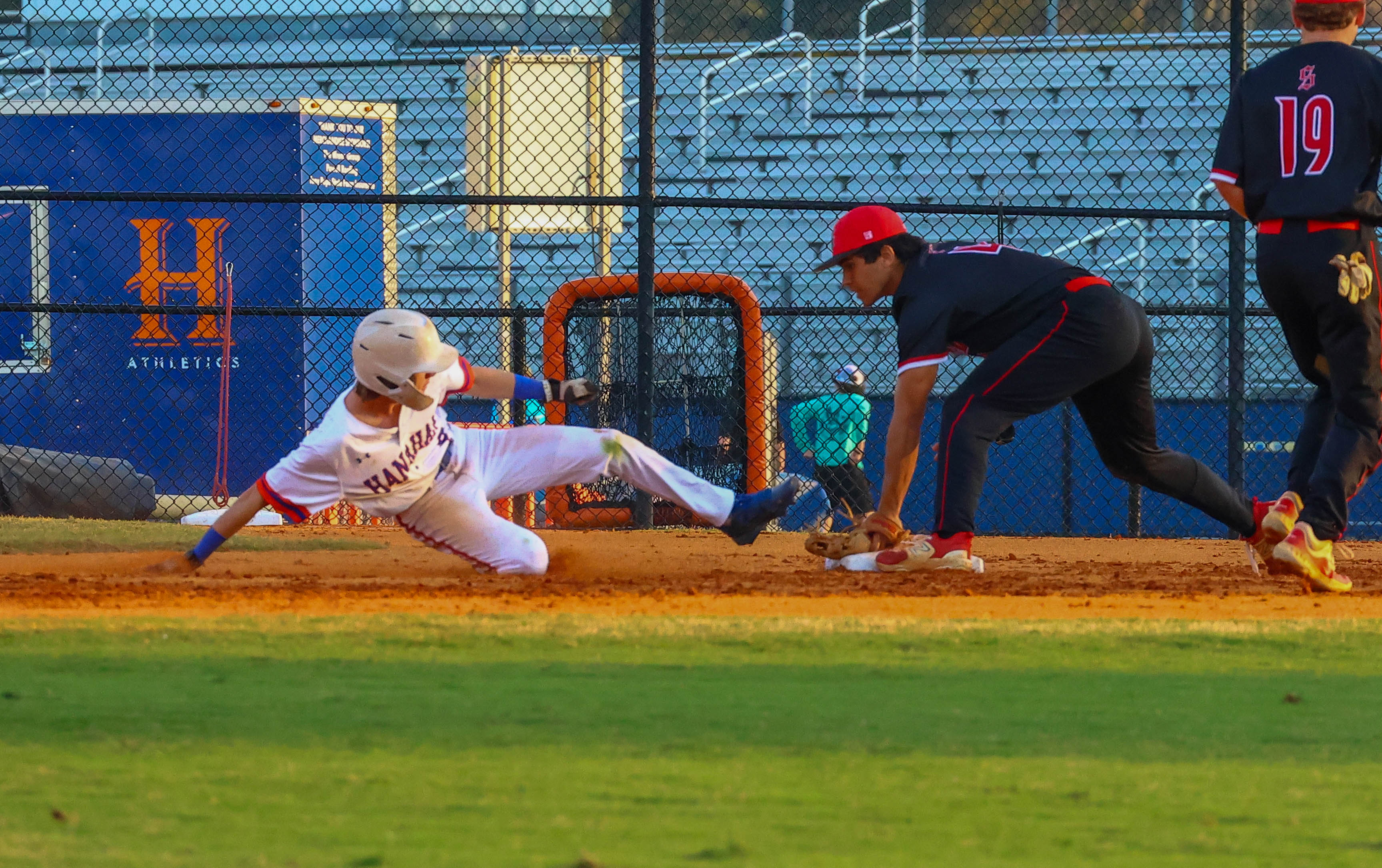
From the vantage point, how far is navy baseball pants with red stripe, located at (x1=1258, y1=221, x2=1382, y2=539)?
5570mm

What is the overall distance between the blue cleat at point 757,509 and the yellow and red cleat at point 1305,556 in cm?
177

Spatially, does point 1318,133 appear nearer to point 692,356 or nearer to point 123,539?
point 692,356

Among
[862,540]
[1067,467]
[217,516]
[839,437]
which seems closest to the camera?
[862,540]

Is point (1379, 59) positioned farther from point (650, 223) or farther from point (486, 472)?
point (650, 223)

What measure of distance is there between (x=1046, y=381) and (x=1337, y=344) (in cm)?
101

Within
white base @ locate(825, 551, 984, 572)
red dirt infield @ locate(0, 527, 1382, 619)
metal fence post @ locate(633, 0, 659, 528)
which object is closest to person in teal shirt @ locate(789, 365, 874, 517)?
metal fence post @ locate(633, 0, 659, 528)

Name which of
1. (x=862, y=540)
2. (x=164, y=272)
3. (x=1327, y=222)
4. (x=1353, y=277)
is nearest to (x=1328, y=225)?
(x=1327, y=222)

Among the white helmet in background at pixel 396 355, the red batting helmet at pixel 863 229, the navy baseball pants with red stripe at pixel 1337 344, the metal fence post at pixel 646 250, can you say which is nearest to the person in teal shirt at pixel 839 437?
the metal fence post at pixel 646 250

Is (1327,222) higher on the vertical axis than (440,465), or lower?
higher

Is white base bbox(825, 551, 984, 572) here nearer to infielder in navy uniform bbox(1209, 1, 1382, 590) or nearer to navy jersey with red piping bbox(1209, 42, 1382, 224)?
infielder in navy uniform bbox(1209, 1, 1382, 590)

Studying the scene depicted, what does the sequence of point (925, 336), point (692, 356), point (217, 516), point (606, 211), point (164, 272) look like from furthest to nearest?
point (164, 272) < point (606, 211) < point (217, 516) < point (692, 356) < point (925, 336)

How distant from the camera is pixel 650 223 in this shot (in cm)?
913

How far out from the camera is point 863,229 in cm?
605

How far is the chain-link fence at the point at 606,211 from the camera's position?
9.79 metres
